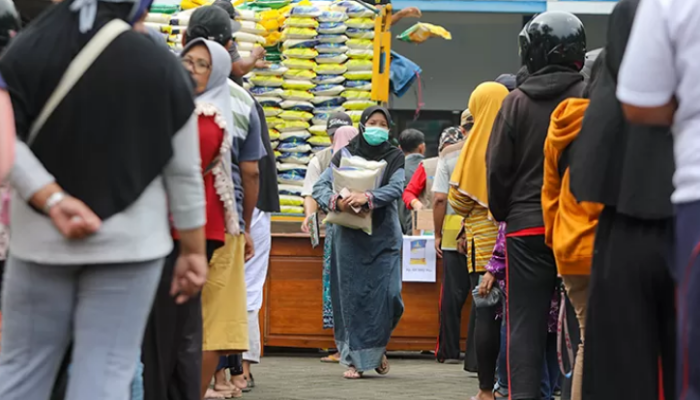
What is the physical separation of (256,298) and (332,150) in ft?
8.96

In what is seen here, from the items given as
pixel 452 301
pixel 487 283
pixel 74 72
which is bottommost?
pixel 452 301

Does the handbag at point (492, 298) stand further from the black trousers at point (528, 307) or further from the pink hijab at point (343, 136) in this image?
the pink hijab at point (343, 136)

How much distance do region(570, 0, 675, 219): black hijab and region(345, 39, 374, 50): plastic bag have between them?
786cm

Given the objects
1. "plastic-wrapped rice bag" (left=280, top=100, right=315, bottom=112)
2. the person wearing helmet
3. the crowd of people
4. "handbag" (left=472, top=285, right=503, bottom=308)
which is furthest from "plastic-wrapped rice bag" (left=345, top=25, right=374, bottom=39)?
the person wearing helmet

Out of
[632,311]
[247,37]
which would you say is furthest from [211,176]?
[247,37]

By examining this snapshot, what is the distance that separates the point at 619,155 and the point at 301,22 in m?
8.23

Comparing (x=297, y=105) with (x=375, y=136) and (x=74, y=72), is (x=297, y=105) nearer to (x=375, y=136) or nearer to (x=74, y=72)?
(x=375, y=136)

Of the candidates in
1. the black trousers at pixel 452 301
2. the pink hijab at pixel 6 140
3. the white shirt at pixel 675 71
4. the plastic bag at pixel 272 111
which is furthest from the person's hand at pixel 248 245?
the plastic bag at pixel 272 111

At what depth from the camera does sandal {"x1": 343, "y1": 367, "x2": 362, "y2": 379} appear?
9.84 metres

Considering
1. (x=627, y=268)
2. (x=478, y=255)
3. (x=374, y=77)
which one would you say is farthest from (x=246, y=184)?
(x=374, y=77)

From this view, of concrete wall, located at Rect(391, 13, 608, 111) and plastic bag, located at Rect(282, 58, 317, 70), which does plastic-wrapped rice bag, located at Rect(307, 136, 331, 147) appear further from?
concrete wall, located at Rect(391, 13, 608, 111)

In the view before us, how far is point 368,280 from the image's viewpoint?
9.84 m

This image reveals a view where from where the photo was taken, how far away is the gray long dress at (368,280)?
9.80 meters

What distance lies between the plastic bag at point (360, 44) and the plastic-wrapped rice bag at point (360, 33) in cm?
4
